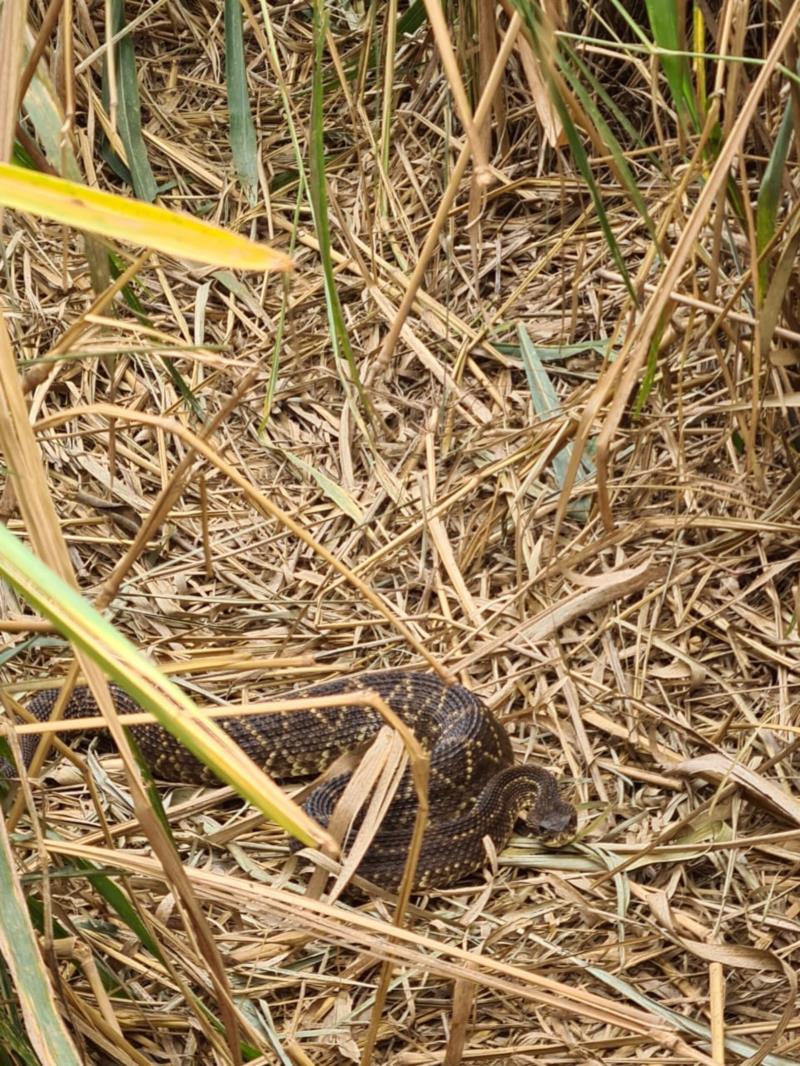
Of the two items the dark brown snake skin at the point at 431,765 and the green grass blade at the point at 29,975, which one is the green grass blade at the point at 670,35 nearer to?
the green grass blade at the point at 29,975

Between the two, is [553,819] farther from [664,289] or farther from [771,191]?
[664,289]

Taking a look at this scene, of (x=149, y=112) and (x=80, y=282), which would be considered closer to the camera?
(x=80, y=282)

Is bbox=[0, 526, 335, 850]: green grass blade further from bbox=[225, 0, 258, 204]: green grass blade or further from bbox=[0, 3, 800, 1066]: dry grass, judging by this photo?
bbox=[225, 0, 258, 204]: green grass blade

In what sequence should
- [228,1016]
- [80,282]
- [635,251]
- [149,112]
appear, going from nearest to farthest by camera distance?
[228,1016] < [635,251] < [80,282] < [149,112]

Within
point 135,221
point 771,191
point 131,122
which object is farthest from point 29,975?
point 131,122

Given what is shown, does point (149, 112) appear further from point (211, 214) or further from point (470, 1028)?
point (470, 1028)

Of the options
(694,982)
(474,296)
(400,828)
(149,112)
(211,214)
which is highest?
(149,112)

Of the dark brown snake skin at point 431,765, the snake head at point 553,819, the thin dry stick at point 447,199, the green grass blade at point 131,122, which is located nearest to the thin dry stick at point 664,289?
the thin dry stick at point 447,199

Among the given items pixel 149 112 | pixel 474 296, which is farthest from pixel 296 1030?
pixel 149 112
